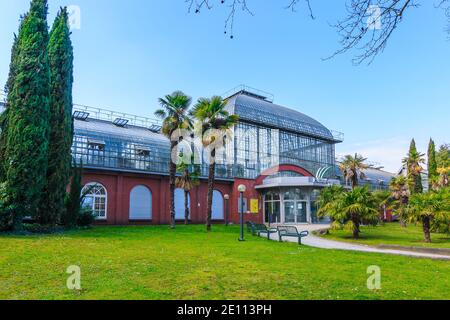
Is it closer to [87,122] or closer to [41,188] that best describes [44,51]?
[41,188]

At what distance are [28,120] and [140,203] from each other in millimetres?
15445

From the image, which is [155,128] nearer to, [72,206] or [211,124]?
[211,124]

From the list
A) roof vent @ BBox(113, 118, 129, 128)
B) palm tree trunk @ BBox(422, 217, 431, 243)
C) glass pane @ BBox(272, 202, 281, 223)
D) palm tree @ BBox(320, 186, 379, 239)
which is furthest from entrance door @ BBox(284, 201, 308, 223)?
roof vent @ BBox(113, 118, 129, 128)

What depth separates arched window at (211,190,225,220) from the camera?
36406 mm

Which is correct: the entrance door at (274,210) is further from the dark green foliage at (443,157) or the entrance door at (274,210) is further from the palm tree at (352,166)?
the dark green foliage at (443,157)

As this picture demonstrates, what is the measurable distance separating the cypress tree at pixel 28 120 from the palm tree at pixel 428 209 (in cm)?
2050

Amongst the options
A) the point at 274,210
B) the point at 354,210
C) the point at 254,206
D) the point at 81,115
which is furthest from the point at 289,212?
the point at 81,115

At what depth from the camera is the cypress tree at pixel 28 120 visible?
1688 centimetres

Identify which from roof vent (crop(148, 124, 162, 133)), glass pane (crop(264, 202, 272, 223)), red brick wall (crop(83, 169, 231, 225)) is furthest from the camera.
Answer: roof vent (crop(148, 124, 162, 133))

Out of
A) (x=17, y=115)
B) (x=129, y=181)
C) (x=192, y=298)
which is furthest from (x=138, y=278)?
(x=129, y=181)

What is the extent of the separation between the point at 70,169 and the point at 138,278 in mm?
16863

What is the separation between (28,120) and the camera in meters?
17.5

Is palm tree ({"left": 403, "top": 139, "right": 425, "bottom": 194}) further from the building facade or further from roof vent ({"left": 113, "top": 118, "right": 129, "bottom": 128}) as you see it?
roof vent ({"left": 113, "top": 118, "right": 129, "bottom": 128})

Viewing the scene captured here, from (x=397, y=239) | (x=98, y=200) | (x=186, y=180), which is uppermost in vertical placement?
(x=186, y=180)
